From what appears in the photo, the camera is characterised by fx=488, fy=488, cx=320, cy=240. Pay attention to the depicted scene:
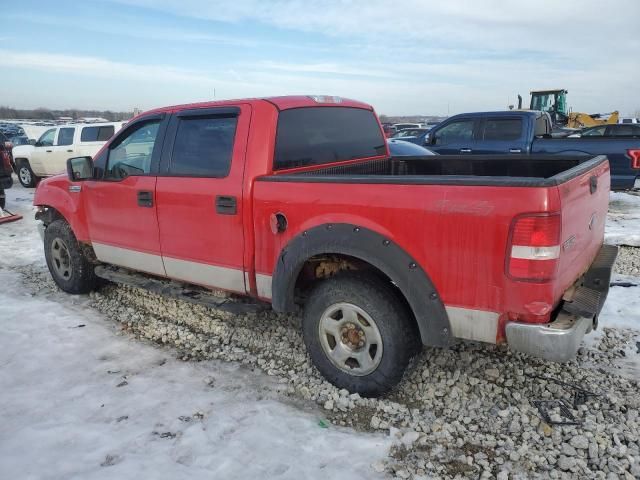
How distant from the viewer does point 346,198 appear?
2.93 metres

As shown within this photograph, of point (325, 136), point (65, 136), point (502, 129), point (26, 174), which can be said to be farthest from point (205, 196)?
point (26, 174)

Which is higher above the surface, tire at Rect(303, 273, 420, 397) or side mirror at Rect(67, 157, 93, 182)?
side mirror at Rect(67, 157, 93, 182)

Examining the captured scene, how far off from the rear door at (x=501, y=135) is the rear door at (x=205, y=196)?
6.96 m

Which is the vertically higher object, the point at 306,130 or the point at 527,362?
the point at 306,130

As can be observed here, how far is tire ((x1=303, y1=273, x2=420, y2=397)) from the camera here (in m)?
2.96

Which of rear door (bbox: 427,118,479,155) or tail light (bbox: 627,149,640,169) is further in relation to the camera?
rear door (bbox: 427,118,479,155)

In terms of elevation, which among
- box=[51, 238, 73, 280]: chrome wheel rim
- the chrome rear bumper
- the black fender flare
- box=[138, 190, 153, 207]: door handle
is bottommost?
box=[51, 238, 73, 280]: chrome wheel rim

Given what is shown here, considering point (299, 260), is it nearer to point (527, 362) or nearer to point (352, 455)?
point (352, 455)

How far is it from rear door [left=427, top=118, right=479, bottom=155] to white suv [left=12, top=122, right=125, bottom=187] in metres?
8.36

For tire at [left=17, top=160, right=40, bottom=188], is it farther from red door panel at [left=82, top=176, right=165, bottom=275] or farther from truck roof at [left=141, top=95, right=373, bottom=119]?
truck roof at [left=141, top=95, right=373, bottom=119]

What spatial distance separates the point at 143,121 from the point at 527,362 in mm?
3691

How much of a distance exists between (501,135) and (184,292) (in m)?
7.59

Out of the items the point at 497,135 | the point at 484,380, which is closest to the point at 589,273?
the point at 484,380

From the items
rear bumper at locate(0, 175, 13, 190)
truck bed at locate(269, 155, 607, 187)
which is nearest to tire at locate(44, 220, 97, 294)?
truck bed at locate(269, 155, 607, 187)
